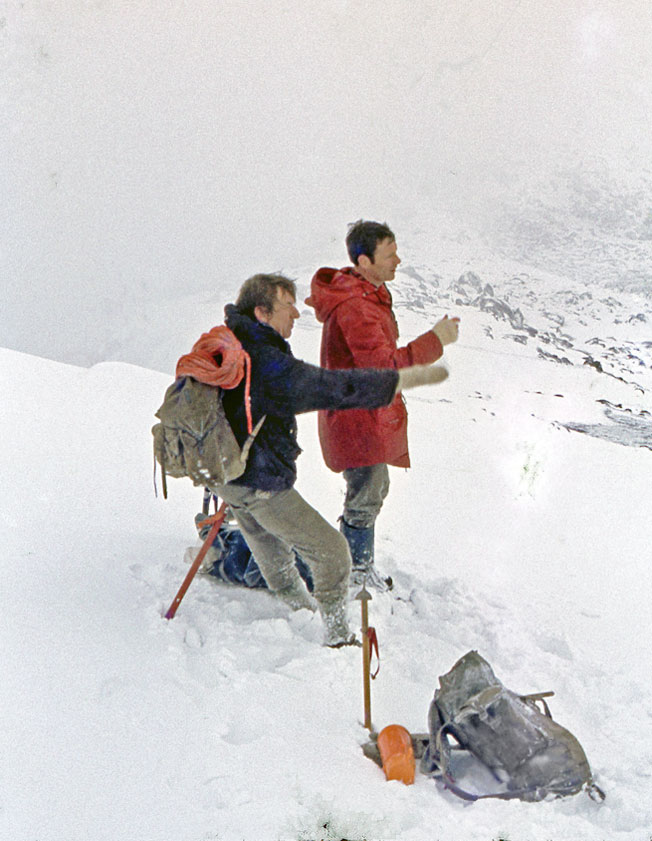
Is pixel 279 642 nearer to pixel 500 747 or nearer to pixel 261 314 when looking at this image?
pixel 500 747

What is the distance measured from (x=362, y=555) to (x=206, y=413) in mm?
1209

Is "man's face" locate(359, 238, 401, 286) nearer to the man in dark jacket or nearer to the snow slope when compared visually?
the man in dark jacket

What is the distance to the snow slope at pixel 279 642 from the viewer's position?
5.31ft

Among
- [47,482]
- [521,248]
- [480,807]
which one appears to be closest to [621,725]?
[480,807]

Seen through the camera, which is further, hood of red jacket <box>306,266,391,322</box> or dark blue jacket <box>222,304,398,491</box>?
hood of red jacket <box>306,266,391,322</box>

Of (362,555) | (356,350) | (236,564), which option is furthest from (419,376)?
(236,564)

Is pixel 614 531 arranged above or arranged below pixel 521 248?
below

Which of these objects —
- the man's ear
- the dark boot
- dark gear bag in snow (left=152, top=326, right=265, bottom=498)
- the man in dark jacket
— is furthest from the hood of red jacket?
the dark boot

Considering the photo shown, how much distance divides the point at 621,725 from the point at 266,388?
1.67 meters

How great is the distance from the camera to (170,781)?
1624 millimetres

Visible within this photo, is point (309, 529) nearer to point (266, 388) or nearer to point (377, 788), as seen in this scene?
point (266, 388)

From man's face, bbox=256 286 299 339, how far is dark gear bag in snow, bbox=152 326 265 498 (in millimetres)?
154

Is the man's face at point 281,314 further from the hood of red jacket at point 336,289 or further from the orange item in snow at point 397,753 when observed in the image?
the orange item in snow at point 397,753

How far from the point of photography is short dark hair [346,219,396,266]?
273 cm
